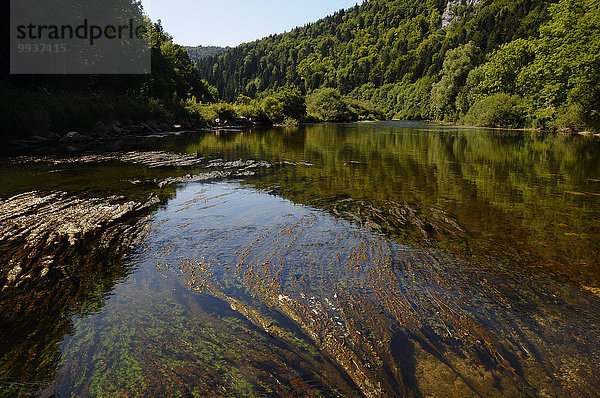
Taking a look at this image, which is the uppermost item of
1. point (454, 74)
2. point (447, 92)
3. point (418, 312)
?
point (454, 74)

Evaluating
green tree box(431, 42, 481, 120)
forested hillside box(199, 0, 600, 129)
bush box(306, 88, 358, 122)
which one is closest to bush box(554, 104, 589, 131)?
forested hillside box(199, 0, 600, 129)

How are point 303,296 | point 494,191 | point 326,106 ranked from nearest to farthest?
1. point 303,296
2. point 494,191
3. point 326,106

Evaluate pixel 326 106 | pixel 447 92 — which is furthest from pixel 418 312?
pixel 326 106

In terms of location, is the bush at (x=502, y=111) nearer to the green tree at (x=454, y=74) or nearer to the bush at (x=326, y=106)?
the green tree at (x=454, y=74)

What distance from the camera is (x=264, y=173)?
14.6 metres

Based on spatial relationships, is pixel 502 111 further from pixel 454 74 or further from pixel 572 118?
pixel 454 74

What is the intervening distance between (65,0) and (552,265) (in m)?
45.8

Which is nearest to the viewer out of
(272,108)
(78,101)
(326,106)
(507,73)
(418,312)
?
(418,312)

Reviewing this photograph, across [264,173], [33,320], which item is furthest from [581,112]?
[33,320]

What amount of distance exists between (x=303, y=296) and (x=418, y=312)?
1595 millimetres

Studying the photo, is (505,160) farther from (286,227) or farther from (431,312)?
(431,312)

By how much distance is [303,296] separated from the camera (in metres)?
4.54

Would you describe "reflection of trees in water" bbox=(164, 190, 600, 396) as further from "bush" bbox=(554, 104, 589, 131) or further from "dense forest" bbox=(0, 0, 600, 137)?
"bush" bbox=(554, 104, 589, 131)

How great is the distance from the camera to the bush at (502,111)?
166 ft
